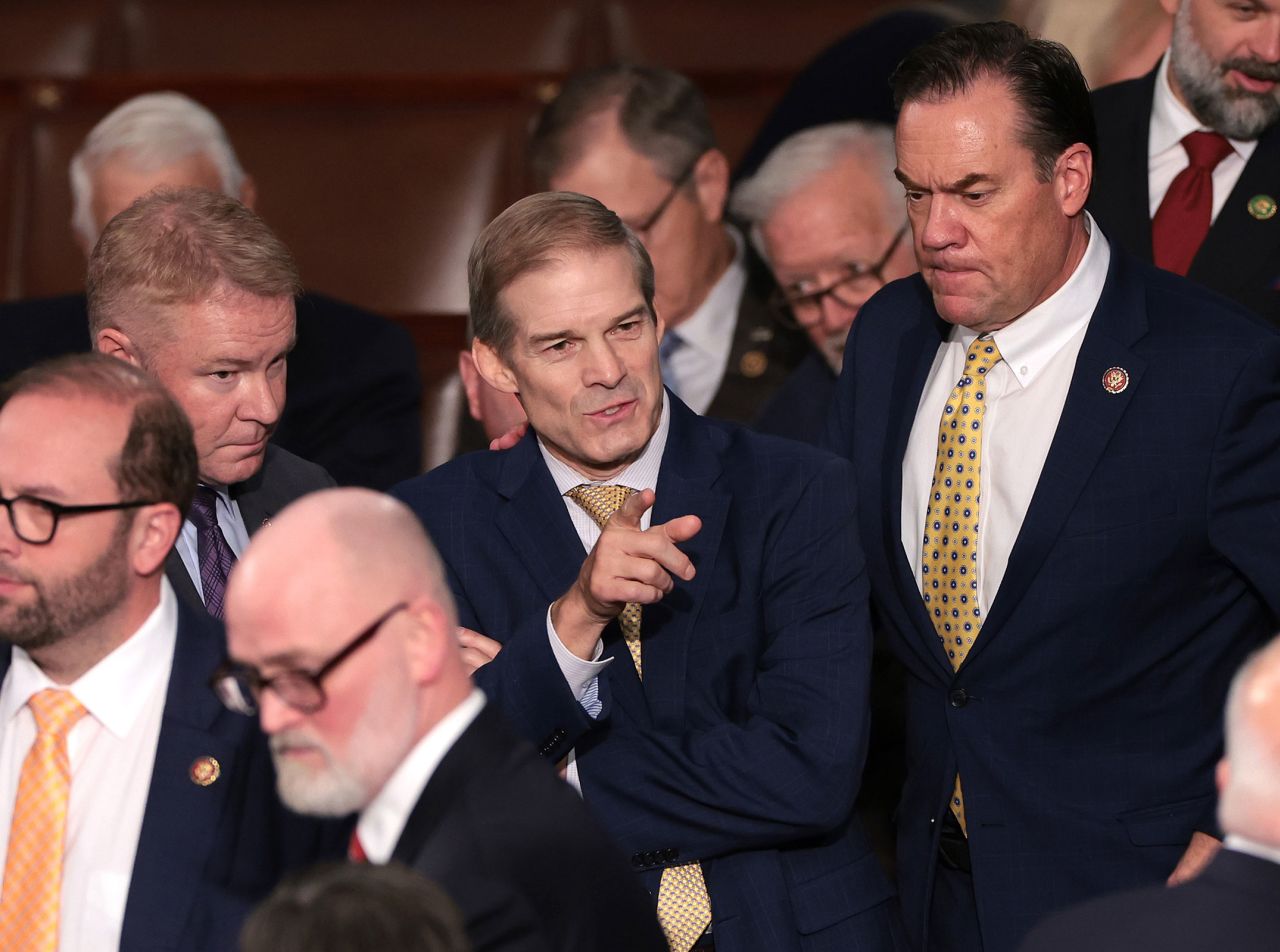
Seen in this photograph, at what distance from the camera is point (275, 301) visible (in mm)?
2729

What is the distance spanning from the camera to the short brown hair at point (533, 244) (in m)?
2.55

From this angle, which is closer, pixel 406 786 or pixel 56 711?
pixel 406 786

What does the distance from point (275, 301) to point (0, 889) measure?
3.12ft

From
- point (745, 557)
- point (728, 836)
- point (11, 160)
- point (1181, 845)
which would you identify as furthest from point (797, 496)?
point (11, 160)

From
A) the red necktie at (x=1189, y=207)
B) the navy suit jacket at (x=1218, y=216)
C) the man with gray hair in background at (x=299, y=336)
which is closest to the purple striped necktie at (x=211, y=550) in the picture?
the man with gray hair in background at (x=299, y=336)

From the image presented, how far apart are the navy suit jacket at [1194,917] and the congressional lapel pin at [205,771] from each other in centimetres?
96

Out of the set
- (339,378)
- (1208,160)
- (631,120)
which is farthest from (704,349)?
(1208,160)

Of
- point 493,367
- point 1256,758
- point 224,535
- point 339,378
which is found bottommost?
point 339,378

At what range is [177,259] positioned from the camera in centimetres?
271

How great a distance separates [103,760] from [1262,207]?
80.8 inches

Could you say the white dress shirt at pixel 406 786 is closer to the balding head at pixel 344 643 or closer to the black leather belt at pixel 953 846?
the balding head at pixel 344 643

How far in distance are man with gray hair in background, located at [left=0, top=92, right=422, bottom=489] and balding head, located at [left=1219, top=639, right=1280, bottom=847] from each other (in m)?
2.05

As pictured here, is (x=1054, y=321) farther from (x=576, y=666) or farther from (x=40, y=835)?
(x=40, y=835)

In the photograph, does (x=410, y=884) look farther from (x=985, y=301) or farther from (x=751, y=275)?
(x=751, y=275)
